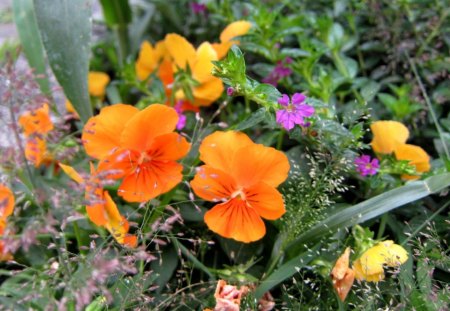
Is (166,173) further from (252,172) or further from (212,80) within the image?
(212,80)

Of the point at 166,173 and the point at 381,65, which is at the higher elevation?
the point at 166,173

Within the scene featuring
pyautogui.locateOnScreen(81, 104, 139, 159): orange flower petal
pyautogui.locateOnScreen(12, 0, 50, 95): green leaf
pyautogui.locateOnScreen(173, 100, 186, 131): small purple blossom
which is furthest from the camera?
pyautogui.locateOnScreen(12, 0, 50, 95): green leaf

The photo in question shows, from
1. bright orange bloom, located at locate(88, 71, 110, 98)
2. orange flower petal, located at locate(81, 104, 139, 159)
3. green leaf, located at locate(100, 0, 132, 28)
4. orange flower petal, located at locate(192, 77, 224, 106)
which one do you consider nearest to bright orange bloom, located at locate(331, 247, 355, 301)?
orange flower petal, located at locate(81, 104, 139, 159)

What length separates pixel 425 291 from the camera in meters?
0.94

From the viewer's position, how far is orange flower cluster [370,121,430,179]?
1.18 metres

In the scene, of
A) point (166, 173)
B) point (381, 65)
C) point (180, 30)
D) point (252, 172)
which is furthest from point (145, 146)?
point (180, 30)

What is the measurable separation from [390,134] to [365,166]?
0.30ft

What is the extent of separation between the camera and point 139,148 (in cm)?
106

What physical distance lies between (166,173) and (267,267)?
0.25 metres

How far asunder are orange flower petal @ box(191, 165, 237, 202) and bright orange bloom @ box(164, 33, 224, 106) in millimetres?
375

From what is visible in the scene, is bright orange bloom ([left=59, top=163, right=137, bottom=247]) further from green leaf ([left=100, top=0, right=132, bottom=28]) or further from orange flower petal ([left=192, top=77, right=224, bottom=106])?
green leaf ([left=100, top=0, right=132, bottom=28])

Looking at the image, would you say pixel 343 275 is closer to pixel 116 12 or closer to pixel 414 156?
pixel 414 156

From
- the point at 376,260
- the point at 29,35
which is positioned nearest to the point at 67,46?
the point at 29,35

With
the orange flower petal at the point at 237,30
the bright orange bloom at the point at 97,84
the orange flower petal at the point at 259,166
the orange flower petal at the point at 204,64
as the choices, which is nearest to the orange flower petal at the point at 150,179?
the orange flower petal at the point at 259,166
